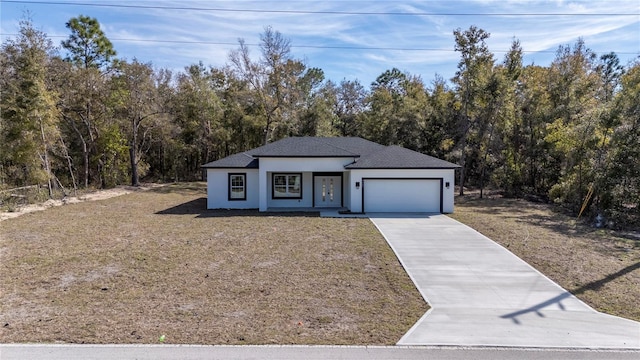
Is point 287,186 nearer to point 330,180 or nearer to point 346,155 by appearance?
point 330,180

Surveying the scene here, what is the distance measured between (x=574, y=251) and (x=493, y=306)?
5566 mm

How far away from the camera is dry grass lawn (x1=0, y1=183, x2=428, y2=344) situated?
5844 millimetres

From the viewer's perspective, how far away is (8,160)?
803 inches

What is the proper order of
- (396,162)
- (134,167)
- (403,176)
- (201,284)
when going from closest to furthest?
1. (201,284)
2. (403,176)
3. (396,162)
4. (134,167)

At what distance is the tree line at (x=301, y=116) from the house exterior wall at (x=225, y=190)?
8249 mm

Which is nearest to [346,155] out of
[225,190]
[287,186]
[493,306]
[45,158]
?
[287,186]

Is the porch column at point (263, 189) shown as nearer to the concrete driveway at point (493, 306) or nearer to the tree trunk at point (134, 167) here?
the concrete driveway at point (493, 306)

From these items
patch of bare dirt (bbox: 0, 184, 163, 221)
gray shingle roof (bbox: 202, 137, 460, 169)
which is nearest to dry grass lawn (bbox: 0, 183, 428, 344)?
patch of bare dirt (bbox: 0, 184, 163, 221)

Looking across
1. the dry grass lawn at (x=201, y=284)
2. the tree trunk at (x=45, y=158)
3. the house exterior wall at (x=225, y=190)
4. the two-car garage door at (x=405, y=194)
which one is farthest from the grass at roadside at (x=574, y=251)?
the tree trunk at (x=45, y=158)

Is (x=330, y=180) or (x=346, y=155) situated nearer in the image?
(x=346, y=155)

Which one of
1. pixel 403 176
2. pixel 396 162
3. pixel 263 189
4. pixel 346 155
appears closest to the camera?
pixel 403 176

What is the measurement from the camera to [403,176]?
57.2 feet

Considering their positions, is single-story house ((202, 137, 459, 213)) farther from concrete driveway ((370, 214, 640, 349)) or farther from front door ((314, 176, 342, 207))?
concrete driveway ((370, 214, 640, 349))

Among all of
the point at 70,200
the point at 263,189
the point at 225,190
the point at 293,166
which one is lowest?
the point at 70,200
